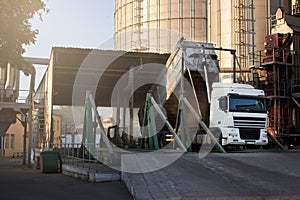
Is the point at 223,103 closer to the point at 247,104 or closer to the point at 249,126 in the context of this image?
the point at 247,104

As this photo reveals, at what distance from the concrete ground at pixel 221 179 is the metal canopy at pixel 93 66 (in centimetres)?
1438

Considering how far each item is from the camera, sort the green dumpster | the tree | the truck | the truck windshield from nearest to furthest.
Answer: the tree → the truck → the truck windshield → the green dumpster

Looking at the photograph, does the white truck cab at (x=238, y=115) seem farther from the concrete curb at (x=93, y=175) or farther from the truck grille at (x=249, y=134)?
the concrete curb at (x=93, y=175)

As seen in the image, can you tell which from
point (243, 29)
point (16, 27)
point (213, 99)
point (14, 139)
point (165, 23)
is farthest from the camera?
point (14, 139)

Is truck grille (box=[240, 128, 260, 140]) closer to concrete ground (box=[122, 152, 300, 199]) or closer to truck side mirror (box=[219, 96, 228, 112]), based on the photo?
truck side mirror (box=[219, 96, 228, 112])

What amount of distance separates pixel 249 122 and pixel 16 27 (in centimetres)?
1003

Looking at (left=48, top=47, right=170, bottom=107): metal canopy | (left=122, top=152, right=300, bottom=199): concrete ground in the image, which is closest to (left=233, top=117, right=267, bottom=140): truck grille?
(left=122, top=152, right=300, bottom=199): concrete ground

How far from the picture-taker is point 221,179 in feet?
36.5

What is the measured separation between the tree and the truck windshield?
27.8ft

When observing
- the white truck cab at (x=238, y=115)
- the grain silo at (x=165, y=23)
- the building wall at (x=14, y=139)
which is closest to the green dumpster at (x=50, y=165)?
the white truck cab at (x=238, y=115)

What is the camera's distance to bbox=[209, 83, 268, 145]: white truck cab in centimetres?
1800

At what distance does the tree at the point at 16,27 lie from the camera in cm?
1341

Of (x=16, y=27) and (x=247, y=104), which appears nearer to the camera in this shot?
(x=16, y=27)

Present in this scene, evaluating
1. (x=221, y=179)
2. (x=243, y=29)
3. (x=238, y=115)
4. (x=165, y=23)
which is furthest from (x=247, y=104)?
(x=165, y=23)
